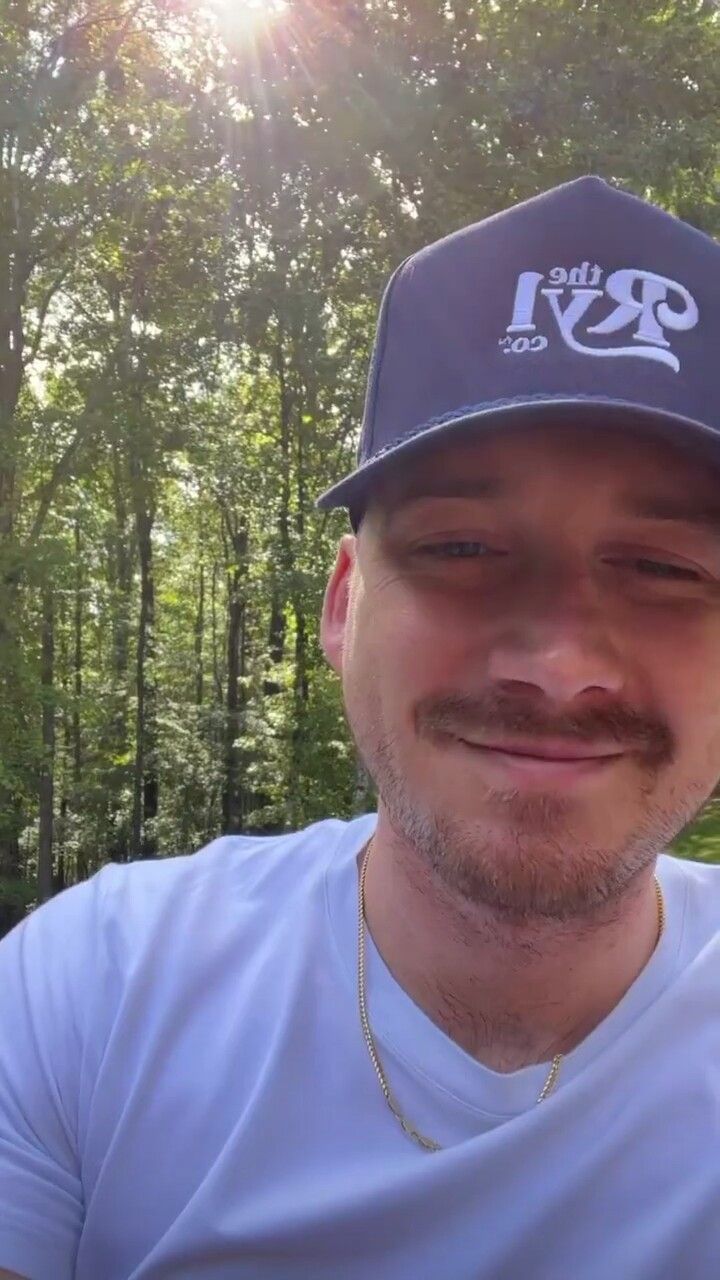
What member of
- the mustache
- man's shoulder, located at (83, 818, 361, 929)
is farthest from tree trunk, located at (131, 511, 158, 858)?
the mustache

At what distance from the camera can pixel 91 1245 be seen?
1.38 m

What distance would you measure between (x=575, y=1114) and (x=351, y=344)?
16114mm

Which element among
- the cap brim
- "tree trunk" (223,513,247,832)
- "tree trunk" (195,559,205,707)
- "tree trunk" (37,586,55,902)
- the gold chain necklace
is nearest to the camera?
the cap brim

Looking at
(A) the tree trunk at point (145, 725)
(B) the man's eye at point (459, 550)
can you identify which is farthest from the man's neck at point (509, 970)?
(A) the tree trunk at point (145, 725)

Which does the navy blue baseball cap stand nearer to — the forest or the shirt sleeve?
the shirt sleeve

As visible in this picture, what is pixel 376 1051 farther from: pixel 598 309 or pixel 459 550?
pixel 598 309

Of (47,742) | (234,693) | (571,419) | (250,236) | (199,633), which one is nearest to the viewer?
(571,419)

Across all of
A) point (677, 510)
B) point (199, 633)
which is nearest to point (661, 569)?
point (677, 510)

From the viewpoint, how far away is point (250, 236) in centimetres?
1511

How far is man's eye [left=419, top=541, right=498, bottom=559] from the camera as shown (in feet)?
4.45

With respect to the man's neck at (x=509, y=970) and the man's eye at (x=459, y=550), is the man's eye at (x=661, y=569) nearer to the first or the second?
the man's eye at (x=459, y=550)

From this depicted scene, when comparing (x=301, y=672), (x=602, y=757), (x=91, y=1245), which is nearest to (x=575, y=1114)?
(x=602, y=757)

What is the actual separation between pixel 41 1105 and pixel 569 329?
1383mm

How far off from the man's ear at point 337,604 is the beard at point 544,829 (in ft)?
1.42
